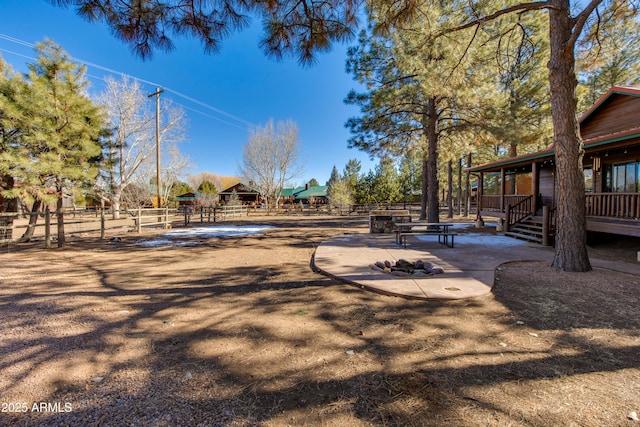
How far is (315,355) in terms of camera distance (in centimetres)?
250

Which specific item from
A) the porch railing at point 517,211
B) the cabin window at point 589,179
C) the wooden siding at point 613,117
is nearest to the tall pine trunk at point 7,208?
the porch railing at point 517,211

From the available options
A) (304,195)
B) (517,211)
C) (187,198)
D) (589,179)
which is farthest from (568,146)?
(187,198)

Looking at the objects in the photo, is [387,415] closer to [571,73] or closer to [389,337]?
[389,337]

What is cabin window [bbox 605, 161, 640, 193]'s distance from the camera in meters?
8.92

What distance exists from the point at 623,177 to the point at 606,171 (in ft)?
2.37

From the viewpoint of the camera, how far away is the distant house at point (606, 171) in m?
7.08

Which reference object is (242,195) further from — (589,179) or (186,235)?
(589,179)

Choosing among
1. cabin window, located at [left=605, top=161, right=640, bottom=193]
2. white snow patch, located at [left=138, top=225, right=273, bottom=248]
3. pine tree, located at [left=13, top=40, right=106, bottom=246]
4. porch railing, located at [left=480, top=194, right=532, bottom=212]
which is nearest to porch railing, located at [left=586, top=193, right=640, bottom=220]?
cabin window, located at [left=605, top=161, right=640, bottom=193]

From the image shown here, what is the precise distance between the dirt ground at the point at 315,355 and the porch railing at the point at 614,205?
364 cm

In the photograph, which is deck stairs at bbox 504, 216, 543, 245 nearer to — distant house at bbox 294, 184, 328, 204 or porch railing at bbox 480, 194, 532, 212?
porch railing at bbox 480, 194, 532, 212

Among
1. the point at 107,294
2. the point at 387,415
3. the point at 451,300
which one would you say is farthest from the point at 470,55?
the point at 107,294

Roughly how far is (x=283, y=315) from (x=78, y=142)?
8.61 meters

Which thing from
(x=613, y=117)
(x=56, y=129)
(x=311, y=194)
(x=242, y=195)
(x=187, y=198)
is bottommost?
(x=187, y=198)

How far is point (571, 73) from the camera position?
5227 mm
